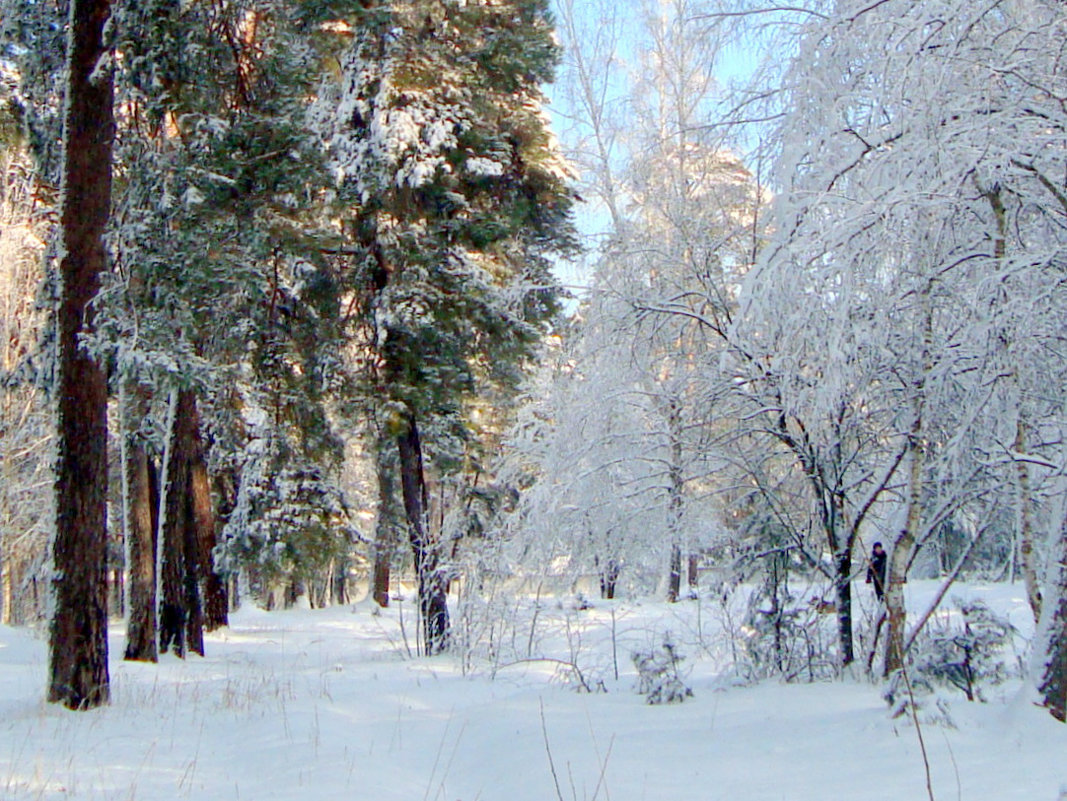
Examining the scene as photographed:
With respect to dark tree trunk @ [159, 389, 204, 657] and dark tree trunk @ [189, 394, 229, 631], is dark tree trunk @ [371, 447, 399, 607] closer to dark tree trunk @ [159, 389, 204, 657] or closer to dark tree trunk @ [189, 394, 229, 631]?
dark tree trunk @ [159, 389, 204, 657]

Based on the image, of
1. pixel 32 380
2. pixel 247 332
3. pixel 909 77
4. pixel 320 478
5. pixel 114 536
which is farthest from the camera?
pixel 114 536

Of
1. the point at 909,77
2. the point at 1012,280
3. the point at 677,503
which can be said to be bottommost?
the point at 677,503

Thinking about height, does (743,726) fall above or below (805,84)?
below

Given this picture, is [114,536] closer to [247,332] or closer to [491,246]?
[247,332]

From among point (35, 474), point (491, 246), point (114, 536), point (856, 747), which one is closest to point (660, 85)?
point (491, 246)

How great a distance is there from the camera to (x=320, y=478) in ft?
50.4

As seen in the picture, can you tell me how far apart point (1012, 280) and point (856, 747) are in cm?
267

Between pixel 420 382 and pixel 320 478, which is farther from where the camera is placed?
pixel 320 478

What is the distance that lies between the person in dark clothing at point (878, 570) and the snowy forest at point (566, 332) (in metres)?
0.06

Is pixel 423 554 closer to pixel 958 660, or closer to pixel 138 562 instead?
pixel 138 562

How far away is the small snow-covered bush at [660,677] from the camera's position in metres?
7.07

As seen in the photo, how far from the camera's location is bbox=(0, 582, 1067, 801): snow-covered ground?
4.36 meters

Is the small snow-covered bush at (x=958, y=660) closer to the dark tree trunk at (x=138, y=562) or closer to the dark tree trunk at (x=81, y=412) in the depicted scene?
the dark tree trunk at (x=81, y=412)

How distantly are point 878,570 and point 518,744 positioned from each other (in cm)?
396
